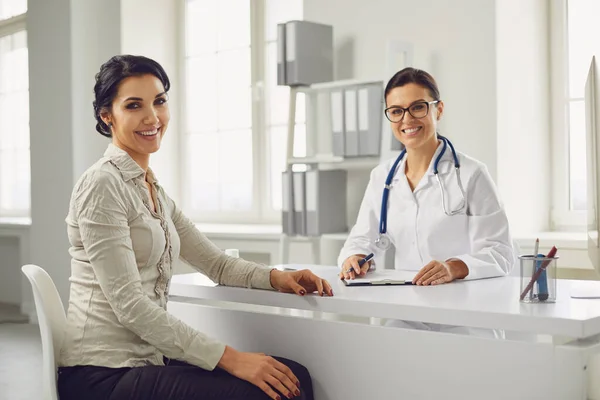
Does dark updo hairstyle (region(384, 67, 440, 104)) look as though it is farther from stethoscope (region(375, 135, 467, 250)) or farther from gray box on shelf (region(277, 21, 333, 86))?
gray box on shelf (region(277, 21, 333, 86))

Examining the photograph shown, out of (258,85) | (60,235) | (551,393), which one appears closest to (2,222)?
(60,235)

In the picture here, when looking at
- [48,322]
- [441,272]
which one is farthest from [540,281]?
[48,322]

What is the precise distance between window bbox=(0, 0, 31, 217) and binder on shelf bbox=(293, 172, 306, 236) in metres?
3.55

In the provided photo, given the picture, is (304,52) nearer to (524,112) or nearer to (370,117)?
(370,117)

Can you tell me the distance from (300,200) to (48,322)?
2227 mm

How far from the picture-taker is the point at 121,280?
1.74 metres

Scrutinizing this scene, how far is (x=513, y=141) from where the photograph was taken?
11.8ft

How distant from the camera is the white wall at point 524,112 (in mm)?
3547

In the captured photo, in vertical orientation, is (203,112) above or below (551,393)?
above

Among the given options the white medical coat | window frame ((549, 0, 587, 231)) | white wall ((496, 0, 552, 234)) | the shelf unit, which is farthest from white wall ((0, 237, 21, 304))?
the white medical coat

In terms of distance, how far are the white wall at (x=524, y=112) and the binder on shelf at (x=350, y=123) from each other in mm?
670

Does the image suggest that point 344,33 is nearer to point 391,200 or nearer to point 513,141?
point 513,141

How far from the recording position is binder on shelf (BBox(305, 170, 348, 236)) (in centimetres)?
383

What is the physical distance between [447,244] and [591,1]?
75.5 inches
